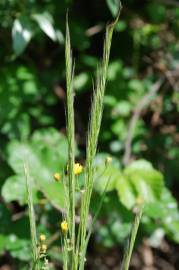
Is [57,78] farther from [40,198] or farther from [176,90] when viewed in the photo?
[40,198]

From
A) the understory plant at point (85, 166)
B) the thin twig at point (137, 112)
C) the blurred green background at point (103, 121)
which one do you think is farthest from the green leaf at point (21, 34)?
the understory plant at point (85, 166)

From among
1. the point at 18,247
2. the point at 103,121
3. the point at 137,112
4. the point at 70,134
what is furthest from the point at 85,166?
the point at 103,121

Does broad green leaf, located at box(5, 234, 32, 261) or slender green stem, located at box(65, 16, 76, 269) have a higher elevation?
broad green leaf, located at box(5, 234, 32, 261)

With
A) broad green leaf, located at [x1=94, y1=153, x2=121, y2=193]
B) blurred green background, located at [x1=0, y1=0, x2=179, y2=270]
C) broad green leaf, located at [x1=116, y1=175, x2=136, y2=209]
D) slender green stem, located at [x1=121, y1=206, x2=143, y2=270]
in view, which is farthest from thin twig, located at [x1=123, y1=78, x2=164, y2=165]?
slender green stem, located at [x1=121, y1=206, x2=143, y2=270]

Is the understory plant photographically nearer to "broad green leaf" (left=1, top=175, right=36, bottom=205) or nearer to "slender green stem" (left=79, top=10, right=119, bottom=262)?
"slender green stem" (left=79, top=10, right=119, bottom=262)

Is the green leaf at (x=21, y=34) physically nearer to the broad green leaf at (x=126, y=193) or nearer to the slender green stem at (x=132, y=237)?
the broad green leaf at (x=126, y=193)

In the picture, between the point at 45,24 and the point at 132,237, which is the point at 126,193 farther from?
the point at 132,237
